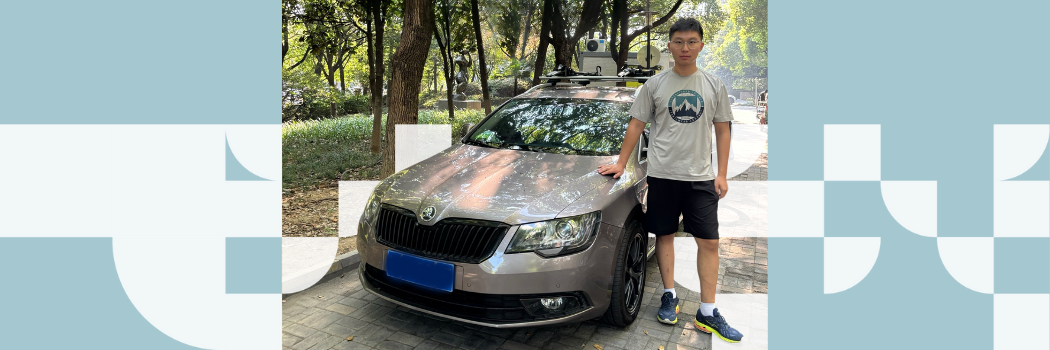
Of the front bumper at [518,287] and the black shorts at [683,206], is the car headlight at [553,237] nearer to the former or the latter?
the front bumper at [518,287]

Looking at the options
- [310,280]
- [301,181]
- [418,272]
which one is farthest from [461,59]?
[418,272]

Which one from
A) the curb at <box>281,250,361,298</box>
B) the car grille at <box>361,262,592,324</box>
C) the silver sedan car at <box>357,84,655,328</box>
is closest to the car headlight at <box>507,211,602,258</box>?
the silver sedan car at <box>357,84,655,328</box>

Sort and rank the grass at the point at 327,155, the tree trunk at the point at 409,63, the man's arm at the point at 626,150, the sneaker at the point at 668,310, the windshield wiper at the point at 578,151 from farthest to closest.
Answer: the grass at the point at 327,155, the tree trunk at the point at 409,63, the windshield wiper at the point at 578,151, the sneaker at the point at 668,310, the man's arm at the point at 626,150

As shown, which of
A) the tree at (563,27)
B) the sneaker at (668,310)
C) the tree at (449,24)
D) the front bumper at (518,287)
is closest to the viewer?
the front bumper at (518,287)

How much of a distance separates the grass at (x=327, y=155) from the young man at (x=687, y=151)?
2.84 metres

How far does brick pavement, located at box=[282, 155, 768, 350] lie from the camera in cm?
322

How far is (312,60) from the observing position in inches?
1073

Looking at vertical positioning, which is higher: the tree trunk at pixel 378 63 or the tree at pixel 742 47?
the tree at pixel 742 47

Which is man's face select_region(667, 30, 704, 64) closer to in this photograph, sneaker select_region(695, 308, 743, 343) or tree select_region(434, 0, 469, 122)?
sneaker select_region(695, 308, 743, 343)

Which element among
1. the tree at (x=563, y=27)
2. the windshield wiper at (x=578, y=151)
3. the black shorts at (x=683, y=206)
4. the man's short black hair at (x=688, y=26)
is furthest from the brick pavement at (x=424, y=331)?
the tree at (x=563, y=27)

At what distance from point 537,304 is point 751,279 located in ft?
7.18

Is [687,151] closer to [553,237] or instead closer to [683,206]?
[683,206]

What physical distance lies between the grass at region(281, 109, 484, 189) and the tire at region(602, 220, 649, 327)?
111 inches

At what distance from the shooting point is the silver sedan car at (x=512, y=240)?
2.89m
